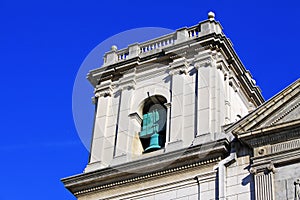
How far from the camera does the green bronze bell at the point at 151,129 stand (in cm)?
2888

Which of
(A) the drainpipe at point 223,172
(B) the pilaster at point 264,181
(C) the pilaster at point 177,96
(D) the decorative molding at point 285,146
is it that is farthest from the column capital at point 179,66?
(B) the pilaster at point 264,181

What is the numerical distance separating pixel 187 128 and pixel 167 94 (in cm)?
226

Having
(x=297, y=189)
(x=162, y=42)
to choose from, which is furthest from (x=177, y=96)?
(x=297, y=189)

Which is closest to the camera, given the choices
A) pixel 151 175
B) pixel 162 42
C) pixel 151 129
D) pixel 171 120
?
pixel 151 175

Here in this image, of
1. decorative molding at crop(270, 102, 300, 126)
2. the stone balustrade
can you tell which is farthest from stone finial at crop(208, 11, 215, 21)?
decorative molding at crop(270, 102, 300, 126)

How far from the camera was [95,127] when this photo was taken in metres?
30.5

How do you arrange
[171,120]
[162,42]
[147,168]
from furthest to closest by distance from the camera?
[162,42], [171,120], [147,168]

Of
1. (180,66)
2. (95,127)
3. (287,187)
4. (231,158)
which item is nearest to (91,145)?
(95,127)

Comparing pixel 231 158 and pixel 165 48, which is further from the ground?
pixel 165 48

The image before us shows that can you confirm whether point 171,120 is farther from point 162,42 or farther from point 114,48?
point 114,48

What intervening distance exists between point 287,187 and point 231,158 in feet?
7.92

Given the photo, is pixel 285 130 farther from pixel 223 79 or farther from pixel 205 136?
pixel 223 79

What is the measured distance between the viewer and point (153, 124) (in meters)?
29.8

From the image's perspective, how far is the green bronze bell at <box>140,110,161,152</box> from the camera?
94.8 ft
